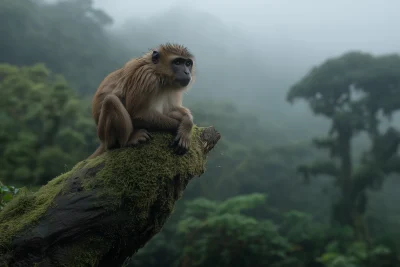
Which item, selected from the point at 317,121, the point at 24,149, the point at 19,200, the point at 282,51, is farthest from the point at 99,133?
the point at 282,51

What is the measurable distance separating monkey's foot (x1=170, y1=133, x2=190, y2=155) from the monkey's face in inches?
31.3

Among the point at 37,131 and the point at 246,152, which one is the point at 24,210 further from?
the point at 246,152

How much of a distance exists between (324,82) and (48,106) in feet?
53.7

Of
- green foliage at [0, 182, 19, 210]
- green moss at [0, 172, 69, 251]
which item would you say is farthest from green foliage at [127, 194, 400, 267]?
green moss at [0, 172, 69, 251]

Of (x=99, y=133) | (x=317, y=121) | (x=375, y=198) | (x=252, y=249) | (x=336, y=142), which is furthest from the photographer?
(x=317, y=121)

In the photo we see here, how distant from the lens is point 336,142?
2234cm

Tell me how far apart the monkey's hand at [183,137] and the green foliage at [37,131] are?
12.6 m

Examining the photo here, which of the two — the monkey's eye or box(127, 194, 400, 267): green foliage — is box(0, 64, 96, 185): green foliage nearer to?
box(127, 194, 400, 267): green foliage

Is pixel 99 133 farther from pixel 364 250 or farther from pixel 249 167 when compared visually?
pixel 249 167

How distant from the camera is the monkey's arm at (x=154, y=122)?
4453 mm

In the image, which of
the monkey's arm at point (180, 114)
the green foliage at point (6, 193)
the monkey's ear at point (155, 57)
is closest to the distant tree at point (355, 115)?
the monkey's arm at point (180, 114)

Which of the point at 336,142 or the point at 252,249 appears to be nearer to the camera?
the point at 252,249

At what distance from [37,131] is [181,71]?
1533cm

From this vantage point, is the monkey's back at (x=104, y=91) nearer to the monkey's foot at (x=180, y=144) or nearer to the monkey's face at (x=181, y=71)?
the monkey's face at (x=181, y=71)
